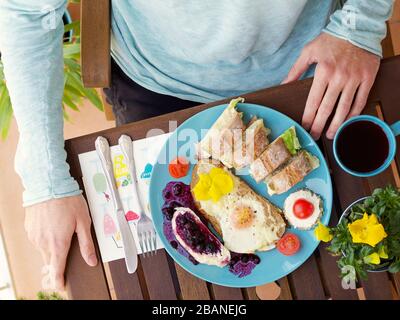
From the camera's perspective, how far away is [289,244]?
0.90 meters

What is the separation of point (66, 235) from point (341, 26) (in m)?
0.75

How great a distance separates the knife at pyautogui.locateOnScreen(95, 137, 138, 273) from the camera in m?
0.96

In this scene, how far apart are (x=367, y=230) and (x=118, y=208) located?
525mm

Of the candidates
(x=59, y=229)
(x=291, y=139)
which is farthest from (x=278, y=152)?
(x=59, y=229)

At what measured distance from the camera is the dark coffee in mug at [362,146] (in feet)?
2.77

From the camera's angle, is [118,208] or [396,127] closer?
[396,127]

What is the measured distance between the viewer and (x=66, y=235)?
0.95 metres

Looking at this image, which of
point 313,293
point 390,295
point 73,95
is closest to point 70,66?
point 73,95

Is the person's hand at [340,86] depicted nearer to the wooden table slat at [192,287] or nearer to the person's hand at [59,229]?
the wooden table slat at [192,287]

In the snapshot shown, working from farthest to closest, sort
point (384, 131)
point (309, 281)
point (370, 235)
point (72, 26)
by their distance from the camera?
point (72, 26) → point (309, 281) → point (384, 131) → point (370, 235)

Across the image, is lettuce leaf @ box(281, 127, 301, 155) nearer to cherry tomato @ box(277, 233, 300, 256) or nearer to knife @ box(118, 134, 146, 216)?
cherry tomato @ box(277, 233, 300, 256)

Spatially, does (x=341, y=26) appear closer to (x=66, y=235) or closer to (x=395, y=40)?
(x=66, y=235)

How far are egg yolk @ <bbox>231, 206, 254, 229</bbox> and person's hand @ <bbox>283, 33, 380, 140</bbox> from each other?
0.71 feet

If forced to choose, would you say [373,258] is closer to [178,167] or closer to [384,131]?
[384,131]
